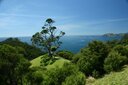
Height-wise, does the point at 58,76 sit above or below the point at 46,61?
above

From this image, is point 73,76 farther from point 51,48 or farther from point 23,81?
point 51,48

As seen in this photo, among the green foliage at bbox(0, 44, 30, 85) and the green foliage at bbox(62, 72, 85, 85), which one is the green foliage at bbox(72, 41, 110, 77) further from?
the green foliage at bbox(0, 44, 30, 85)

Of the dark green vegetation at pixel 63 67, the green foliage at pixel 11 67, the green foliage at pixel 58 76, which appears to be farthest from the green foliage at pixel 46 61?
the green foliage at pixel 58 76

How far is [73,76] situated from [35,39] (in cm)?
3865

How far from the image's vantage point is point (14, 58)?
39.8 metres

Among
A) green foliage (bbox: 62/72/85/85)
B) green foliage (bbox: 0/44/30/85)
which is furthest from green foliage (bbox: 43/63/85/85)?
green foliage (bbox: 0/44/30/85)

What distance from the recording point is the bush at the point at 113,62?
4541 centimetres

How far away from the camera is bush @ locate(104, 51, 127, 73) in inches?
1788

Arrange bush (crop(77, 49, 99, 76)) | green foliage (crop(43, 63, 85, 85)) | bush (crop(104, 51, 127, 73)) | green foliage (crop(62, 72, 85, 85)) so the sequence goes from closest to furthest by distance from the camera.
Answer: green foliage (crop(62, 72, 85, 85)) → green foliage (crop(43, 63, 85, 85)) → bush (crop(104, 51, 127, 73)) → bush (crop(77, 49, 99, 76))

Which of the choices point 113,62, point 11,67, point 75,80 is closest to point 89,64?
point 113,62

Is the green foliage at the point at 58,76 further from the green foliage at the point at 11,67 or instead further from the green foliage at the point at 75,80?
the green foliage at the point at 11,67

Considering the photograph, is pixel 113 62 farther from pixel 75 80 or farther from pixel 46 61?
pixel 46 61

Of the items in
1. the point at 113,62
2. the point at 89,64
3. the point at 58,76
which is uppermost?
the point at 113,62

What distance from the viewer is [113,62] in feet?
150
